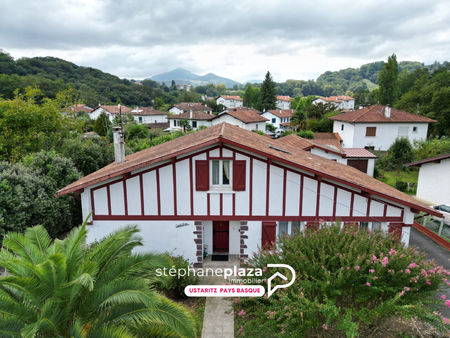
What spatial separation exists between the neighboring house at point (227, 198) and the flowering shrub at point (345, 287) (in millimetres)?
3834

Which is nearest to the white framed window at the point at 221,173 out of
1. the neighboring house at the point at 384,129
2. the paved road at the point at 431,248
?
the paved road at the point at 431,248

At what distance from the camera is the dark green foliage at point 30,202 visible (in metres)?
12.4

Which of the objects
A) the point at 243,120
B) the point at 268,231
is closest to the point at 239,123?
the point at 243,120

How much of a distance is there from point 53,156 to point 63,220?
11.6 feet

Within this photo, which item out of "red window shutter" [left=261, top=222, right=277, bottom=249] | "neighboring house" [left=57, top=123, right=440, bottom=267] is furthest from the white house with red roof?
"red window shutter" [left=261, top=222, right=277, bottom=249]

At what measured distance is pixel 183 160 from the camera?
38.3 ft

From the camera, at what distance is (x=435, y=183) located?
840 inches

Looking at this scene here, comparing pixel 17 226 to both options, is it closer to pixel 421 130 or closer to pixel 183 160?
pixel 183 160

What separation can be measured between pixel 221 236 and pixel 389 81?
213 ft

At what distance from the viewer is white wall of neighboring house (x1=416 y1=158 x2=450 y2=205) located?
2064 cm

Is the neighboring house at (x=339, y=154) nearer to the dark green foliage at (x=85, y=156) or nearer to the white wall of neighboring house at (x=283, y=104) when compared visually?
the dark green foliage at (x=85, y=156)

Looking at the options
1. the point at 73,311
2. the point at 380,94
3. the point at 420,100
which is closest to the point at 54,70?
the point at 380,94

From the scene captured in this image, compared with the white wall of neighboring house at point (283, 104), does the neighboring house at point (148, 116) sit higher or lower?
lower

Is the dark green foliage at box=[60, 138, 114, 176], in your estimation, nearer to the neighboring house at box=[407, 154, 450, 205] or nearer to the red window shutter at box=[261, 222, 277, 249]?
the red window shutter at box=[261, 222, 277, 249]
